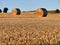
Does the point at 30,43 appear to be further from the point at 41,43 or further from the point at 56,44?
the point at 56,44

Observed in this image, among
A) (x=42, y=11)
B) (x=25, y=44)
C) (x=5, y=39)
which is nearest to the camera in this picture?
(x=25, y=44)

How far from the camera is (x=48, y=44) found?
4.02 metres

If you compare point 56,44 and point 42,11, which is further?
point 42,11

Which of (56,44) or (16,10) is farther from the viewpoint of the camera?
(16,10)

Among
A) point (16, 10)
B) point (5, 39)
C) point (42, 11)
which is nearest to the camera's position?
point (5, 39)

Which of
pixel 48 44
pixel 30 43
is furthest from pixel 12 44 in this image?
pixel 48 44

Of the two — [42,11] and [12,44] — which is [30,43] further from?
[42,11]

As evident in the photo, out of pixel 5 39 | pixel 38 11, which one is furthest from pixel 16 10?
pixel 5 39

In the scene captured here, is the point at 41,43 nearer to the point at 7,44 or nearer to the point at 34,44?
the point at 34,44

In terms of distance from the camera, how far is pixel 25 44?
3.95 meters

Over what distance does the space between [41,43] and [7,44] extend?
672 millimetres

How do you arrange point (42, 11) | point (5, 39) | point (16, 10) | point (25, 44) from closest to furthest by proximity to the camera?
1. point (25, 44)
2. point (5, 39)
3. point (42, 11)
4. point (16, 10)

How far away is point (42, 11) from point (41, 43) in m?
14.5

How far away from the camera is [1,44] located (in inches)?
156
